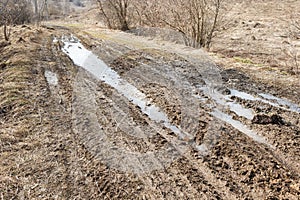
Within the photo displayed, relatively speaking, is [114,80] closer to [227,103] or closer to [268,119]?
[227,103]

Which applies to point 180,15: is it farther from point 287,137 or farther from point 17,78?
point 287,137

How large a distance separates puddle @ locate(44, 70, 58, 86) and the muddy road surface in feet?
0.17

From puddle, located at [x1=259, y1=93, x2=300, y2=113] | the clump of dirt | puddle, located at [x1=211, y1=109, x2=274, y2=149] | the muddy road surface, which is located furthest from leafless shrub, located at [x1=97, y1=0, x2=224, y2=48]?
the clump of dirt

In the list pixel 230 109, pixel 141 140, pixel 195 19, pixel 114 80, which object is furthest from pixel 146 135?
pixel 195 19

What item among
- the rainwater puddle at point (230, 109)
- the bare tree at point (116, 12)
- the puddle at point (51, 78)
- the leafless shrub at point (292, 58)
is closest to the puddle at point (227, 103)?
the rainwater puddle at point (230, 109)

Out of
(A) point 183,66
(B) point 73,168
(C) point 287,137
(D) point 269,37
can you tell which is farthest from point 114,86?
(D) point 269,37

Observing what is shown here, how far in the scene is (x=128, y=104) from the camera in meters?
6.22

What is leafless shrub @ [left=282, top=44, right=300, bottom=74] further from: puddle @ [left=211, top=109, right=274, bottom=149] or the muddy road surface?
puddle @ [left=211, top=109, right=274, bottom=149]

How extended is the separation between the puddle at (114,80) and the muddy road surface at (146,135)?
0.13 feet

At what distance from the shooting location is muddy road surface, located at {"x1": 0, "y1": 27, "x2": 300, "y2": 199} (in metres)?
3.70

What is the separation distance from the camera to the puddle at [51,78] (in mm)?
7687

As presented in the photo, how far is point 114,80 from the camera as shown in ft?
26.1

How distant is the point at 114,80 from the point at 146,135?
3.39 meters

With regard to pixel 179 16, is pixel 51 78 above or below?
below
